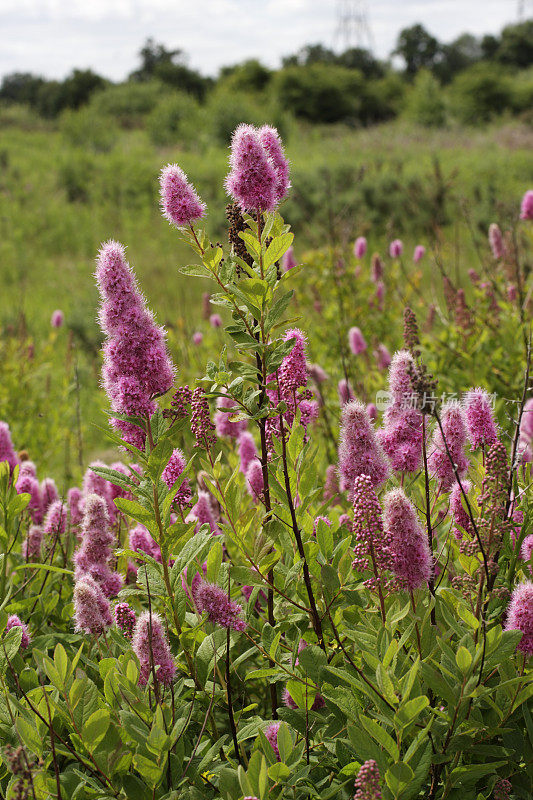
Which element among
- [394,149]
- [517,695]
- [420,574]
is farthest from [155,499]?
[394,149]

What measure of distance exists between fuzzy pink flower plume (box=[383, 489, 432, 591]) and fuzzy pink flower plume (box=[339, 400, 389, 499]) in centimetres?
18

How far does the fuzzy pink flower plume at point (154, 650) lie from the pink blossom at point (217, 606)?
95 mm

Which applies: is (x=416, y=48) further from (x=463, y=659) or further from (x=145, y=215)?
(x=463, y=659)

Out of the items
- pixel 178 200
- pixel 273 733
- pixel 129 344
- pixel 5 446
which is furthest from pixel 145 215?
pixel 273 733

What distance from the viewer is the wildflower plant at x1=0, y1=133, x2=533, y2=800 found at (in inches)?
46.4

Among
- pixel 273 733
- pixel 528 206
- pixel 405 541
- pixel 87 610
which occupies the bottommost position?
pixel 273 733

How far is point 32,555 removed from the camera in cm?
221

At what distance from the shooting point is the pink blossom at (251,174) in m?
1.32

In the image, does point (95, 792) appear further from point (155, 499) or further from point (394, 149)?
point (394, 149)

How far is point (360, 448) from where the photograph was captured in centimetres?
139

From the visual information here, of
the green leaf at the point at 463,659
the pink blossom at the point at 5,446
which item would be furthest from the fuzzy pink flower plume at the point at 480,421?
the pink blossom at the point at 5,446

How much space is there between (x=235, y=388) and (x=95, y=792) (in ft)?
2.47

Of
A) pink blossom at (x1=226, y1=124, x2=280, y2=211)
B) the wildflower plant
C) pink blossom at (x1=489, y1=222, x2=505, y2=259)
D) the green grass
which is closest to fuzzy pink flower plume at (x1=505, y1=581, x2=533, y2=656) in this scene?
the wildflower plant

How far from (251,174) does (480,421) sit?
67 cm
